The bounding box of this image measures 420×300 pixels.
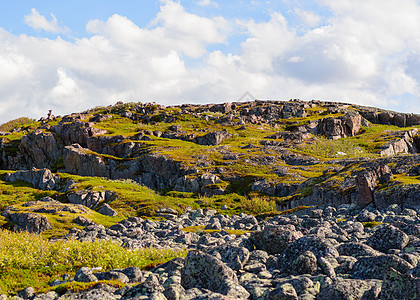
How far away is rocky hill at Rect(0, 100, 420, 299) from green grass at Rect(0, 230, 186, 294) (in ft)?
8.93

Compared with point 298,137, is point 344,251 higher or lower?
lower

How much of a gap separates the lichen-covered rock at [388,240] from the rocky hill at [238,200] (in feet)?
0.16

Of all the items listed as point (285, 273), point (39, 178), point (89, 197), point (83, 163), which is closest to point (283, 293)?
point (285, 273)

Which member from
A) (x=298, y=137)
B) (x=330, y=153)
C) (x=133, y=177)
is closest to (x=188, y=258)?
(x=133, y=177)

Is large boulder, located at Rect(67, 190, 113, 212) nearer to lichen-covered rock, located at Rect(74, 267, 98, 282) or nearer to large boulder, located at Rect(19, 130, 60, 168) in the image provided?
lichen-covered rock, located at Rect(74, 267, 98, 282)

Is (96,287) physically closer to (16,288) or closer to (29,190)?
(16,288)

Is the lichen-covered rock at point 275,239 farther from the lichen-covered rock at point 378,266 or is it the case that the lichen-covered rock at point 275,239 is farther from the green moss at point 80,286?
the green moss at point 80,286

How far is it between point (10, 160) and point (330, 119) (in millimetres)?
108729

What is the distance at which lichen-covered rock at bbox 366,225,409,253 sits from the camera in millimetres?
15180


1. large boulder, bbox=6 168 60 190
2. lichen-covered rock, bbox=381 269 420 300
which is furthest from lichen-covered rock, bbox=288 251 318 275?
large boulder, bbox=6 168 60 190

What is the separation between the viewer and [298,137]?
113 meters

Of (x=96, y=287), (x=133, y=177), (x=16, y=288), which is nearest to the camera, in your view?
(x=96, y=287)

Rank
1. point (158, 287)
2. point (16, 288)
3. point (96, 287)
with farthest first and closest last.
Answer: point (16, 288) → point (96, 287) → point (158, 287)

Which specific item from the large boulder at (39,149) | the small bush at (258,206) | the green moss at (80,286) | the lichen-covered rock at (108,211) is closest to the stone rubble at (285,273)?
the green moss at (80,286)
